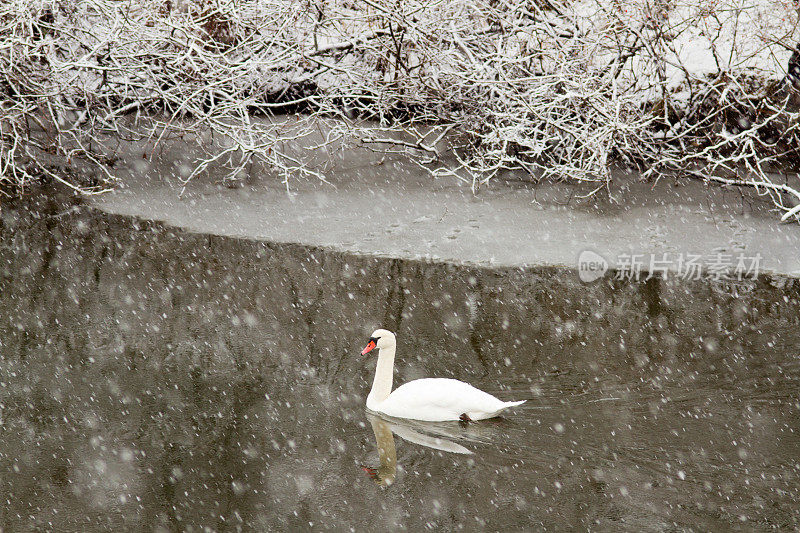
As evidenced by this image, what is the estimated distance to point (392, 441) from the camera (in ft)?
18.2

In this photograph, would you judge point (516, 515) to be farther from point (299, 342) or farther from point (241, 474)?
point (299, 342)

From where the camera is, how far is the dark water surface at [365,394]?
4.76 m

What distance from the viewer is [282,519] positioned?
4.65 m

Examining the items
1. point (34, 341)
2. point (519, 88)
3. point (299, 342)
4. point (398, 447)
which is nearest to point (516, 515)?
point (398, 447)

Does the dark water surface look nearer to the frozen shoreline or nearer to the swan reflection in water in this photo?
the swan reflection in water

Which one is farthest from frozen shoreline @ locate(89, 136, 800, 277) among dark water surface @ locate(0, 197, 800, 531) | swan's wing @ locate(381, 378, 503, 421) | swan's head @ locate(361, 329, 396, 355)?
swan's wing @ locate(381, 378, 503, 421)

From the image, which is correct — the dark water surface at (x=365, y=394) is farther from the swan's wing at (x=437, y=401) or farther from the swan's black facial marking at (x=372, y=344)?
the swan's black facial marking at (x=372, y=344)

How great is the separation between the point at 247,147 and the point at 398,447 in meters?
5.54

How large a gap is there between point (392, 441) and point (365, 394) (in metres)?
0.65

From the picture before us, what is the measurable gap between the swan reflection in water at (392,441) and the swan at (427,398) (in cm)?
7

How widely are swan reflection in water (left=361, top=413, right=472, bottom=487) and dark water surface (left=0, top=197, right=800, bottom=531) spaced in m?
0.02

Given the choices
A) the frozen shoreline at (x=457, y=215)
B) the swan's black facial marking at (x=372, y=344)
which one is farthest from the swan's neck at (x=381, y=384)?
the frozen shoreline at (x=457, y=215)

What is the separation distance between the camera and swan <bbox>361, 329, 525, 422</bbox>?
5566mm

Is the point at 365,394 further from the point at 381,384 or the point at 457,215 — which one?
the point at 457,215
